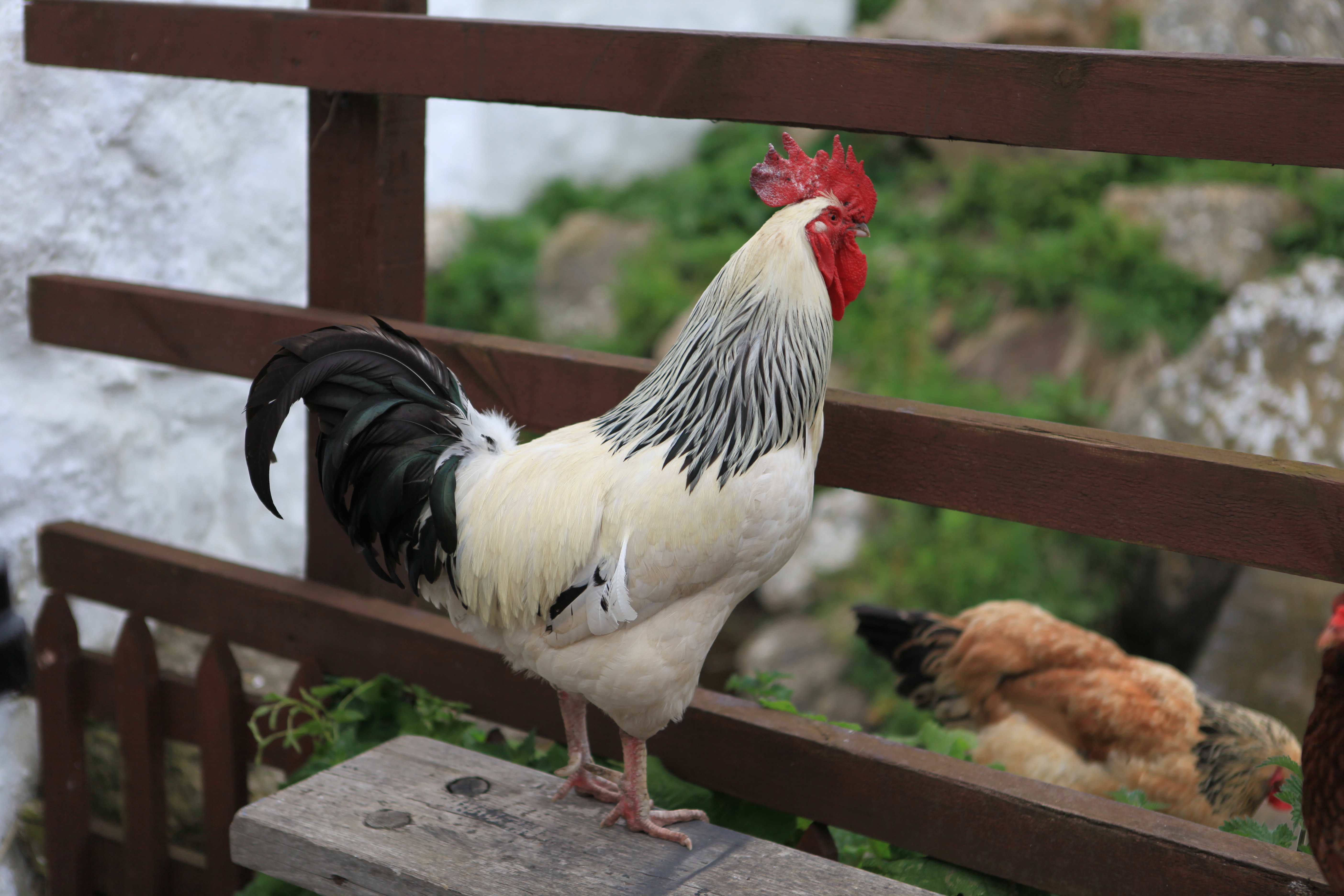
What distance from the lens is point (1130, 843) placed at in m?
1.92

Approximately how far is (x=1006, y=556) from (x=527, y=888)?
383 cm

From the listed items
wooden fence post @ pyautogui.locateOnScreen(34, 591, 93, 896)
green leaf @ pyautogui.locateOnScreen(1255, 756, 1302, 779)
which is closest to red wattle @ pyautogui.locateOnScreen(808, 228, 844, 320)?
green leaf @ pyautogui.locateOnScreen(1255, 756, 1302, 779)

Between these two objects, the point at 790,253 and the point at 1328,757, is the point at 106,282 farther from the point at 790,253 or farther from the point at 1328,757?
the point at 1328,757

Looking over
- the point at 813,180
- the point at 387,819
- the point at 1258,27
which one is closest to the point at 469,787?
the point at 387,819

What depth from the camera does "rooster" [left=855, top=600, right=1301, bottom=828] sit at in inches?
115

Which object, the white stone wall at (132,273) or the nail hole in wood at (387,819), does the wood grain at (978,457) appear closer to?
the white stone wall at (132,273)

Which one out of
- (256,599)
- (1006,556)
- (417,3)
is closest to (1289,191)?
(1006,556)

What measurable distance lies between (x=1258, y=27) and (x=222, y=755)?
292 inches

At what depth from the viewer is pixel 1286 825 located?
2.02 meters

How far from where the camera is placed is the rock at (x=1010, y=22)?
782cm

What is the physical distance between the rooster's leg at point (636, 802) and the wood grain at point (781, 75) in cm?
118

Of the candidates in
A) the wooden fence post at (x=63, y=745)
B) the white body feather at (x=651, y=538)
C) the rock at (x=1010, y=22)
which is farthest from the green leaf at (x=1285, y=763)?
the rock at (x=1010, y=22)

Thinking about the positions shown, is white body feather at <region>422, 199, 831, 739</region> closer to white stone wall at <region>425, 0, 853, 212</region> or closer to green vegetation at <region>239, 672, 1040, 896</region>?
green vegetation at <region>239, 672, 1040, 896</region>

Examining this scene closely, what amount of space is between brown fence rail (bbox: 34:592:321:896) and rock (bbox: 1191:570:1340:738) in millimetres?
3748
